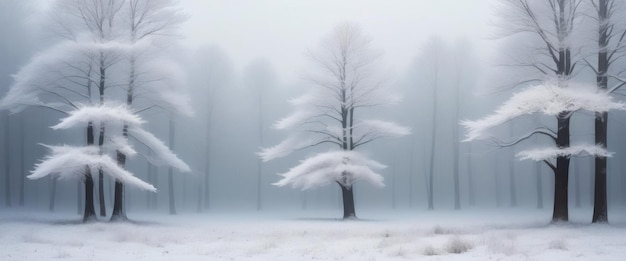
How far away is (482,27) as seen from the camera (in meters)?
62.4

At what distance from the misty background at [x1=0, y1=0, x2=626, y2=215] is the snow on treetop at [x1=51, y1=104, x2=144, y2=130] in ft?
14.9

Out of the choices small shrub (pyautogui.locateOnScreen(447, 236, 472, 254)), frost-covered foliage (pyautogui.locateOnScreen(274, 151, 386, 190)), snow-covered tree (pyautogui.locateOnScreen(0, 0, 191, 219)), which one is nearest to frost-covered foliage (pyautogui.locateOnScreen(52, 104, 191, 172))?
snow-covered tree (pyautogui.locateOnScreen(0, 0, 191, 219))

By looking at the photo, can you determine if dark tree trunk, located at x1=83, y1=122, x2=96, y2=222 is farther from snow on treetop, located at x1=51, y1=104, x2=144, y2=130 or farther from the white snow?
snow on treetop, located at x1=51, y1=104, x2=144, y2=130

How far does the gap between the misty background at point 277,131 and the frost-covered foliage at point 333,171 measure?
361 centimetres

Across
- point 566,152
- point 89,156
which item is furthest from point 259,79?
point 566,152

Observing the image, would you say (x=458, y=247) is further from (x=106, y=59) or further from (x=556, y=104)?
(x=106, y=59)

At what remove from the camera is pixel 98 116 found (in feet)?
58.9

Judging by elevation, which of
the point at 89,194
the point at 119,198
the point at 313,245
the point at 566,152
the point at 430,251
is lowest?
the point at 313,245

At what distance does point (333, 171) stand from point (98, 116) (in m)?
9.86

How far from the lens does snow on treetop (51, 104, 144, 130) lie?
57.6 feet

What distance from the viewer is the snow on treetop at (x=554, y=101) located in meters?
15.2

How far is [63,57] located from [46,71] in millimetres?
977

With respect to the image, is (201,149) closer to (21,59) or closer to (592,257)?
(21,59)

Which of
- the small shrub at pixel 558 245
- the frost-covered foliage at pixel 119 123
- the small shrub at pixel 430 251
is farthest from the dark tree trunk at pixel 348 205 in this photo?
the small shrub at pixel 558 245
